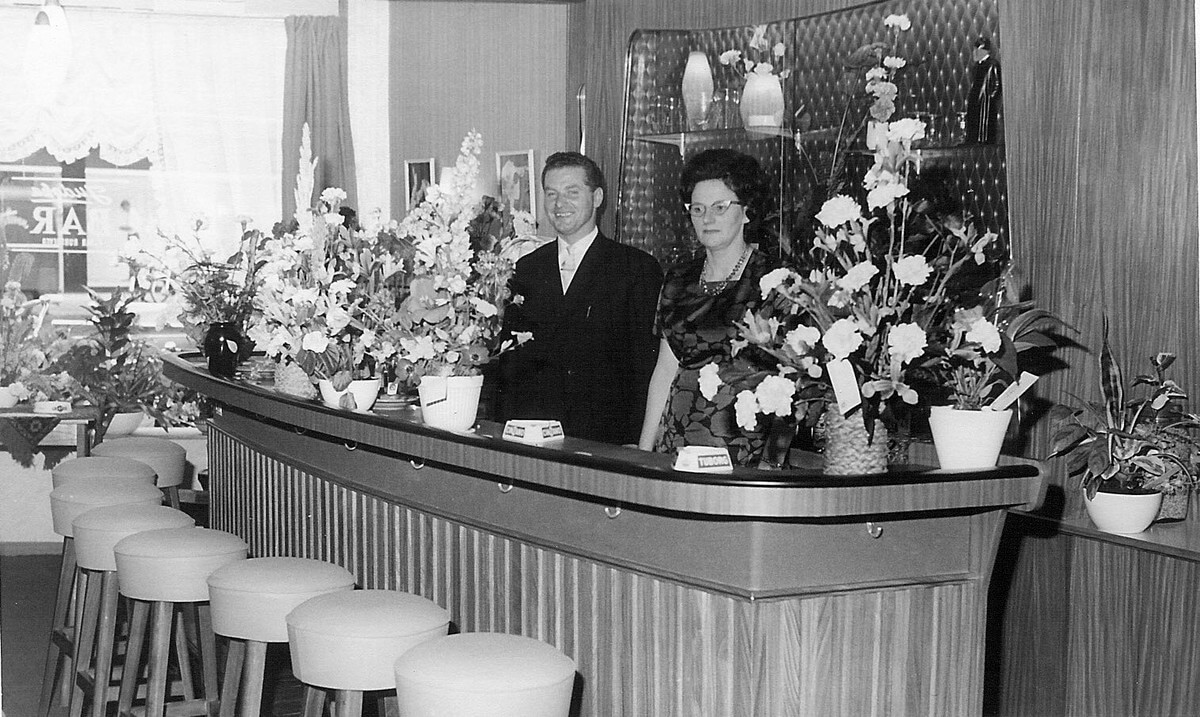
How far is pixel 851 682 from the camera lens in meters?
2.52

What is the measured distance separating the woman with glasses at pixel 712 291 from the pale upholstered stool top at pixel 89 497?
6.00 feet

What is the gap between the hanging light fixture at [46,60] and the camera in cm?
768

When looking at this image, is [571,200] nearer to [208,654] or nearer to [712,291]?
[712,291]

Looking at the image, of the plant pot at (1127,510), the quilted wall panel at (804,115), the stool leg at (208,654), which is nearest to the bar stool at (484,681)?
the quilted wall panel at (804,115)

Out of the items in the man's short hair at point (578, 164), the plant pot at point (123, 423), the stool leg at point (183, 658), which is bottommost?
the stool leg at point (183, 658)

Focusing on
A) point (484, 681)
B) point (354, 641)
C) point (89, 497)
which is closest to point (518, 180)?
point (89, 497)

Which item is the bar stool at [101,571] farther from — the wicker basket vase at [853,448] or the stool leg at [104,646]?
the wicker basket vase at [853,448]

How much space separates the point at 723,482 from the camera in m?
2.33

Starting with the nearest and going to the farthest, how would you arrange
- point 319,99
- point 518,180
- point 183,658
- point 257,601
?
point 257,601, point 183,658, point 518,180, point 319,99

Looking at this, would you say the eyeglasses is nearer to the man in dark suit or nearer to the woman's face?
the woman's face

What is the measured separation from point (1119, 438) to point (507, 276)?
64.1 inches

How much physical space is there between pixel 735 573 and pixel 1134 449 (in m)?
1.47

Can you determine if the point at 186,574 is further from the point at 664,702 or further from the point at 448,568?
the point at 664,702

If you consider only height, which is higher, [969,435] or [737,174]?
[737,174]
